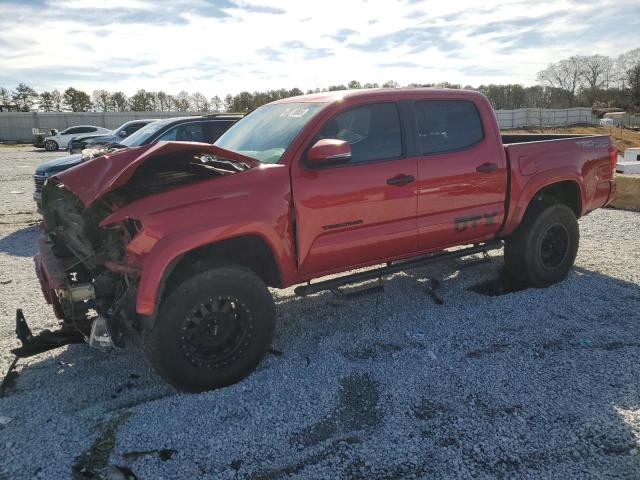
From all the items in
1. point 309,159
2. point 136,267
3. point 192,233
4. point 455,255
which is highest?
point 309,159

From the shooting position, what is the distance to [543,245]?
5.30 m

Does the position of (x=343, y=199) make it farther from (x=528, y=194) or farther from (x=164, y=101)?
(x=164, y=101)

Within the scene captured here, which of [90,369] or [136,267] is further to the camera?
[90,369]

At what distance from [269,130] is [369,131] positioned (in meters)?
0.86

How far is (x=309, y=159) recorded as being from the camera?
3.69m

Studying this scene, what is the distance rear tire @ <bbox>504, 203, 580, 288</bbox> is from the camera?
5.13 meters

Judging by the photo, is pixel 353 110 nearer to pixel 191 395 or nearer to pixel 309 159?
pixel 309 159

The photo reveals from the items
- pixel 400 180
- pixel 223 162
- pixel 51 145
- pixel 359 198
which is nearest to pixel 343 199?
pixel 359 198

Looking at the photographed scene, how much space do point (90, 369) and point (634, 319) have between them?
4.59 m

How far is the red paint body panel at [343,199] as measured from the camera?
323 cm

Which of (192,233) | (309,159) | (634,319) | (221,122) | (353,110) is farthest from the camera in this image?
(221,122)

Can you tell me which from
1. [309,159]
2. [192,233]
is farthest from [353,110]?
[192,233]

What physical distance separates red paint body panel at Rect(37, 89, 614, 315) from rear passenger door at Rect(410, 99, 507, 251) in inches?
0.4

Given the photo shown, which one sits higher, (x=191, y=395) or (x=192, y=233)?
(x=192, y=233)
